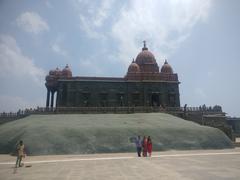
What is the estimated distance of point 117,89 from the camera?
4616cm

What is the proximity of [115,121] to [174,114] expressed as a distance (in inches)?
498

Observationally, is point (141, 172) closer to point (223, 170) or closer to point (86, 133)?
point (223, 170)

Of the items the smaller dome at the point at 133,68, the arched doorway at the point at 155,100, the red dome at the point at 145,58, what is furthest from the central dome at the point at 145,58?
the arched doorway at the point at 155,100

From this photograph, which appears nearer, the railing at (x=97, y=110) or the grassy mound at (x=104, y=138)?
the grassy mound at (x=104, y=138)

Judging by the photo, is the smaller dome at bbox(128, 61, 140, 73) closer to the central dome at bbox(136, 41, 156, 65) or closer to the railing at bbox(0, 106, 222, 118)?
the central dome at bbox(136, 41, 156, 65)

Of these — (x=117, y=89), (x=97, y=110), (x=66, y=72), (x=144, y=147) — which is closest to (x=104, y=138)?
(x=144, y=147)

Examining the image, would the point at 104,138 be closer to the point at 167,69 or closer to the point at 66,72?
the point at 66,72

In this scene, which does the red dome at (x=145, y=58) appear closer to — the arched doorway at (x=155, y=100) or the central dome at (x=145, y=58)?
the central dome at (x=145, y=58)

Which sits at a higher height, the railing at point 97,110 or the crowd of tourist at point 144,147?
the railing at point 97,110

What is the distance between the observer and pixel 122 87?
46438 millimetres

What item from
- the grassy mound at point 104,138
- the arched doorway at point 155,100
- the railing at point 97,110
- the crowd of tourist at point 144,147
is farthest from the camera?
the arched doorway at point 155,100

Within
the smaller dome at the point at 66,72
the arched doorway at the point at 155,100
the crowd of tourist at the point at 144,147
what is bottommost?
the crowd of tourist at the point at 144,147

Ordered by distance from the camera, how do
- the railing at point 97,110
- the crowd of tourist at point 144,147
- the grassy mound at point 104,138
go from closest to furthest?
the crowd of tourist at point 144,147
the grassy mound at point 104,138
the railing at point 97,110

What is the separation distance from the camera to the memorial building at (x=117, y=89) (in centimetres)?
4501
